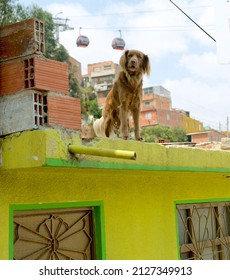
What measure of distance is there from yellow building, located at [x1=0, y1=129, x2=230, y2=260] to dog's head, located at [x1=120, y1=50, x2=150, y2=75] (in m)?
0.95

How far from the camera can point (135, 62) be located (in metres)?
5.20

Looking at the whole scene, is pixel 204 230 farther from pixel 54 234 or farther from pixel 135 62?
pixel 54 234

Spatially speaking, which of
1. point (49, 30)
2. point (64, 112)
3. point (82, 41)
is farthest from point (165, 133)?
point (64, 112)

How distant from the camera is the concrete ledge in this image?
11.4 ft

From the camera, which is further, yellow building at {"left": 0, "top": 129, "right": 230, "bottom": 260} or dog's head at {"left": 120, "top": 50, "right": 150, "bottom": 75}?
dog's head at {"left": 120, "top": 50, "right": 150, "bottom": 75}

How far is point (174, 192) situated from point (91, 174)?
1.73 m

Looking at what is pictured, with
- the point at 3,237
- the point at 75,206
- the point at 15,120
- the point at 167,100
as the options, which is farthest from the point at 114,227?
the point at 167,100

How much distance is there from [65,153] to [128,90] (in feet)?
6.53

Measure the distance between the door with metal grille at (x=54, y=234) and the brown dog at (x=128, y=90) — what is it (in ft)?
3.64

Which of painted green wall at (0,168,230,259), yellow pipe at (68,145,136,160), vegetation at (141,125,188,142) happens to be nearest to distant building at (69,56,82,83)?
vegetation at (141,125,188,142)

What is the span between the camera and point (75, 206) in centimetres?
464

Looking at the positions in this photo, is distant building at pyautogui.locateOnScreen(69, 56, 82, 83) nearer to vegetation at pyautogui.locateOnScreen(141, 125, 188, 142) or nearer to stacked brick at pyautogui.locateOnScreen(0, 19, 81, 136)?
vegetation at pyautogui.locateOnScreen(141, 125, 188, 142)
